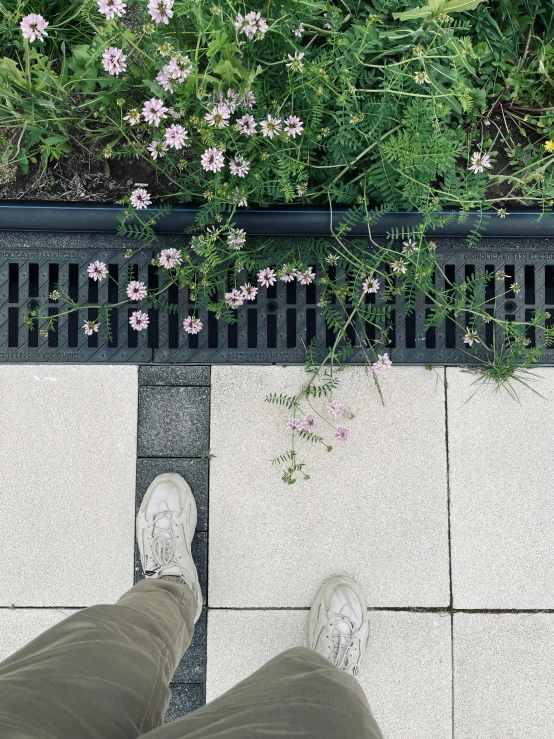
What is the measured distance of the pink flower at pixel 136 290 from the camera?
1.91m

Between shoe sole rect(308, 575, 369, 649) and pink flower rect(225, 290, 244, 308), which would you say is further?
shoe sole rect(308, 575, 369, 649)

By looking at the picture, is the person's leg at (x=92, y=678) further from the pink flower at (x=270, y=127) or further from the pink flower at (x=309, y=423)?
the pink flower at (x=270, y=127)

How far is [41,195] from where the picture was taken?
84.1 inches

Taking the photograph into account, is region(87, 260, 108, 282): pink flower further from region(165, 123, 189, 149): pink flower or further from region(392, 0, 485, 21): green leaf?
region(392, 0, 485, 21): green leaf

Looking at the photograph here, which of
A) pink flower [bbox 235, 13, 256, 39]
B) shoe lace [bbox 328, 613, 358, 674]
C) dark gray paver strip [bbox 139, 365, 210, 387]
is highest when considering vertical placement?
pink flower [bbox 235, 13, 256, 39]

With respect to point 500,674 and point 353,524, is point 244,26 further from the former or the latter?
point 500,674

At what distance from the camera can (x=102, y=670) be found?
1363 millimetres

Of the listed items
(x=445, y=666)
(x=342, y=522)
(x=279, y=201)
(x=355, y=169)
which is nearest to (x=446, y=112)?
(x=355, y=169)

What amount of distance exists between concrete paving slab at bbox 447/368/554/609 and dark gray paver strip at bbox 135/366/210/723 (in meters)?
0.90

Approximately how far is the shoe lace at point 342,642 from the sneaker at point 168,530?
0.48m

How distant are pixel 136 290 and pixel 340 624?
1332 millimetres

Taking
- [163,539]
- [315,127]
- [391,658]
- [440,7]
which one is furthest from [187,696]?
[440,7]

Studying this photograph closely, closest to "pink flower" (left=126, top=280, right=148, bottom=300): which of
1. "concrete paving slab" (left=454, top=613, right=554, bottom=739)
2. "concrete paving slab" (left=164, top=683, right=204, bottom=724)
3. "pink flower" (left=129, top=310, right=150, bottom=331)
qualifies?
"pink flower" (left=129, top=310, right=150, bottom=331)

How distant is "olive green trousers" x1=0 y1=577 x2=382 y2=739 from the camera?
4.00 feet
